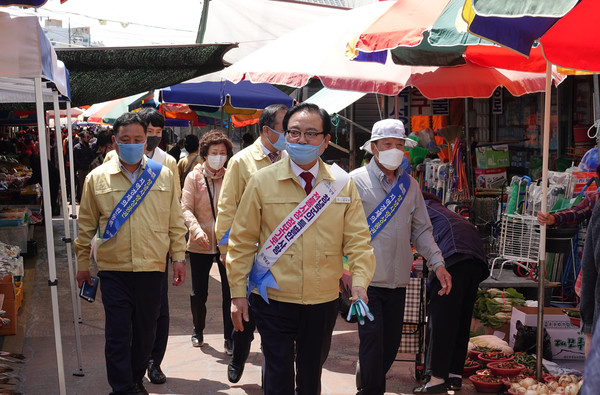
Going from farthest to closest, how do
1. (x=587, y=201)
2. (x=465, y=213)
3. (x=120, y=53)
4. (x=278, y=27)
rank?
(x=278, y=27) → (x=465, y=213) → (x=120, y=53) → (x=587, y=201)

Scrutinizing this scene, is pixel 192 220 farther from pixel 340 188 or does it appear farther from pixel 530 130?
pixel 530 130

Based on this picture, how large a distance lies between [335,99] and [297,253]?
8126mm

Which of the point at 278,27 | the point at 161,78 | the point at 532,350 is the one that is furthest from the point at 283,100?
the point at 532,350

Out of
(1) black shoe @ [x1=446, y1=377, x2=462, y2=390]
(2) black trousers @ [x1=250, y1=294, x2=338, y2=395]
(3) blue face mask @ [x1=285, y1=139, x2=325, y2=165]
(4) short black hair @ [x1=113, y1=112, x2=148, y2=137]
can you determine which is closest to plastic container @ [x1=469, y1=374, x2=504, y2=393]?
(1) black shoe @ [x1=446, y1=377, x2=462, y2=390]

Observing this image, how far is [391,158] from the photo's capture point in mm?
5609

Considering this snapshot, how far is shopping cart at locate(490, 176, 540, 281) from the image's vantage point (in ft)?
28.4

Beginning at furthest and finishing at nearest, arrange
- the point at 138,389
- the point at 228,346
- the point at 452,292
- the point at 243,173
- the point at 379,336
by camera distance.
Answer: the point at 228,346 → the point at 452,292 → the point at 243,173 → the point at 138,389 → the point at 379,336

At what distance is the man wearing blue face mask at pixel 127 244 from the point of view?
18.2 feet

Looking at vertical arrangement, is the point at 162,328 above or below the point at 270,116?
below

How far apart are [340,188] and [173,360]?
143 inches

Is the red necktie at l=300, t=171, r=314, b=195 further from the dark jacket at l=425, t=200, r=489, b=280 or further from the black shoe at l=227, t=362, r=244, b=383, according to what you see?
the black shoe at l=227, t=362, r=244, b=383

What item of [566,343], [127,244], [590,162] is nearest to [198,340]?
[127,244]

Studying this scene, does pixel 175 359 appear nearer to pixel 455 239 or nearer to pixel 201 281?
pixel 201 281

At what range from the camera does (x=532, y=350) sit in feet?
24.0
